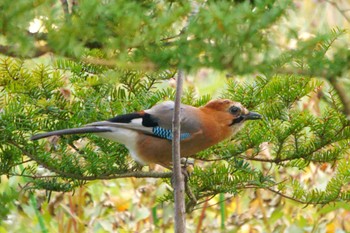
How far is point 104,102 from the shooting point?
2.13m

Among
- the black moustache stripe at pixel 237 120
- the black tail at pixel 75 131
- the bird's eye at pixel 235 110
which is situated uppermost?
the bird's eye at pixel 235 110

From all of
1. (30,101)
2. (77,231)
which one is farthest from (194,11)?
(77,231)

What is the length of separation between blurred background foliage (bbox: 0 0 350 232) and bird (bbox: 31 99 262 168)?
3cm

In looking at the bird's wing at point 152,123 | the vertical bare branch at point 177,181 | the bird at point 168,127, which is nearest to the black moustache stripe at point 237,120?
the bird at point 168,127

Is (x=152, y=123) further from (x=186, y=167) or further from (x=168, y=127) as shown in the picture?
(x=186, y=167)

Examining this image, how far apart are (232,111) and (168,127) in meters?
0.22

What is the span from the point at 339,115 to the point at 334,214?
1.37 meters

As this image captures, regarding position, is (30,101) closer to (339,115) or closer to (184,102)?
(184,102)

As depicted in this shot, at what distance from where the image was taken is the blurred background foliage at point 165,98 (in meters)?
0.94

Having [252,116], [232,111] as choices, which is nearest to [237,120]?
[232,111]

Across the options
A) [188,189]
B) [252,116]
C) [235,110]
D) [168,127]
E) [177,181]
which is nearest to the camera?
[177,181]

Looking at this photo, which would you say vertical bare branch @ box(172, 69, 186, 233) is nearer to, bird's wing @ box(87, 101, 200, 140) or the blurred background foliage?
the blurred background foliage

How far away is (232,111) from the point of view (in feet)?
7.46

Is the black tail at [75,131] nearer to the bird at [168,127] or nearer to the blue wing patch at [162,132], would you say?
the bird at [168,127]
